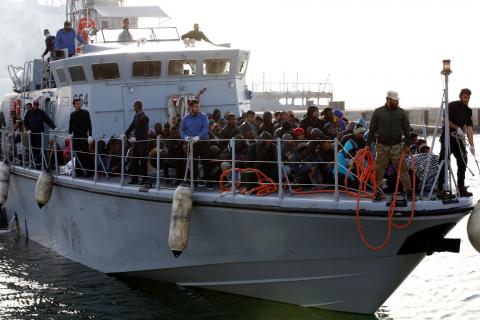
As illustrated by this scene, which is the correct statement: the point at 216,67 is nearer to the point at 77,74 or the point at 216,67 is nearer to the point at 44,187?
the point at 77,74

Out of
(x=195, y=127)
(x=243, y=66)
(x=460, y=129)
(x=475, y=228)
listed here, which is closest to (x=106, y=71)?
(x=243, y=66)

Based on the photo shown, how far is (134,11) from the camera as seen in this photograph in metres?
19.5

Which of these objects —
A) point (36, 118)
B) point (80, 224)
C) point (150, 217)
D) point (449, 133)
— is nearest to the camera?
point (449, 133)

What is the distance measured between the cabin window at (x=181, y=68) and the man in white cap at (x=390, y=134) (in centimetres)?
583

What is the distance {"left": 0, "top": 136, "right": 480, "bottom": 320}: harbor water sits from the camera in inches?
455

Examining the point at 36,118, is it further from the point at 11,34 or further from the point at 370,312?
the point at 11,34

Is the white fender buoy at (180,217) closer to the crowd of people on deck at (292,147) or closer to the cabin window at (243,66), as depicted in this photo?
the crowd of people on deck at (292,147)

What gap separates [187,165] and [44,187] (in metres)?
4.21

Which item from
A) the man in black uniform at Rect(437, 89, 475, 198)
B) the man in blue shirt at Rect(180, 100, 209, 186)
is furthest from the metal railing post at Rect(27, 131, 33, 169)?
the man in black uniform at Rect(437, 89, 475, 198)

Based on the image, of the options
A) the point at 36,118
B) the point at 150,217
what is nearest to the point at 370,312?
the point at 150,217

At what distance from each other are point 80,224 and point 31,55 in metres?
140

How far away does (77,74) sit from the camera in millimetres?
14727

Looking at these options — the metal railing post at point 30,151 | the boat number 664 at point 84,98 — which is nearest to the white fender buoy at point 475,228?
the boat number 664 at point 84,98

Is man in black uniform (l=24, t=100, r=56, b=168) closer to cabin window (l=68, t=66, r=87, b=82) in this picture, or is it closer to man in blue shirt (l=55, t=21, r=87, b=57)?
cabin window (l=68, t=66, r=87, b=82)
